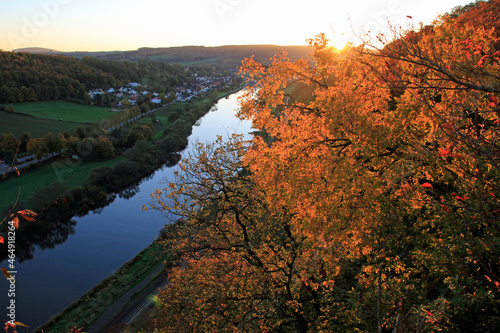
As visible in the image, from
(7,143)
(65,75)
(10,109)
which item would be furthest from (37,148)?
(65,75)

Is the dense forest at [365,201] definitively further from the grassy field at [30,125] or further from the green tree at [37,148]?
the grassy field at [30,125]

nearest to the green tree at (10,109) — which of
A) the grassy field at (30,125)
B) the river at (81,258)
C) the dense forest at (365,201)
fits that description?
the grassy field at (30,125)

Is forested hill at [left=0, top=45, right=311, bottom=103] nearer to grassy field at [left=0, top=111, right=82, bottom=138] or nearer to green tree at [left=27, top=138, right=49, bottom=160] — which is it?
grassy field at [left=0, top=111, right=82, bottom=138]

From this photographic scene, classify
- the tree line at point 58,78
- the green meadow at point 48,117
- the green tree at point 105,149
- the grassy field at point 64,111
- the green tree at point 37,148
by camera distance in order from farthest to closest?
the tree line at point 58,78 < the grassy field at point 64,111 < the green meadow at point 48,117 < the green tree at point 105,149 < the green tree at point 37,148

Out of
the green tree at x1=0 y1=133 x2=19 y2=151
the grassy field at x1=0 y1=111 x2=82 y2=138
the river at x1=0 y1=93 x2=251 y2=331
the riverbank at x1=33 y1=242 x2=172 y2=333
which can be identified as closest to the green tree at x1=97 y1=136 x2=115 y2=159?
the green tree at x1=0 y1=133 x2=19 y2=151

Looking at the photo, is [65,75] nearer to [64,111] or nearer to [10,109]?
[64,111]

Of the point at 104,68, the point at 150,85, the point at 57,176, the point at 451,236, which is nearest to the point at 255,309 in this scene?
the point at 451,236
